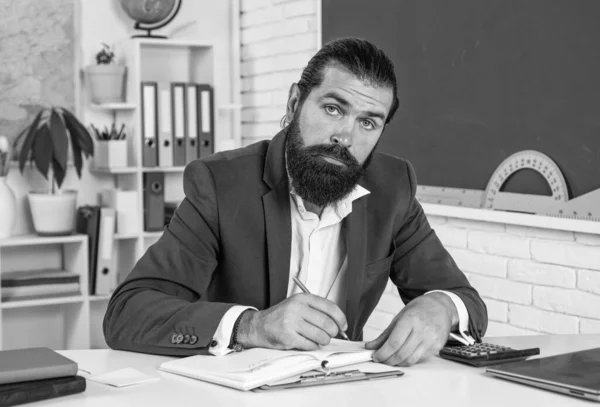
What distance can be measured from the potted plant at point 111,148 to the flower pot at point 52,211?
10.3 inches

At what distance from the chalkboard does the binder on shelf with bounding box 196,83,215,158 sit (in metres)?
0.91

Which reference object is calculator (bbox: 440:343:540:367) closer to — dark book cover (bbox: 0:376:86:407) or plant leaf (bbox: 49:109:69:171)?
dark book cover (bbox: 0:376:86:407)

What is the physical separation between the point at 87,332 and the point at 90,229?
476 millimetres

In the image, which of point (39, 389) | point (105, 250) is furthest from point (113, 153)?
point (39, 389)

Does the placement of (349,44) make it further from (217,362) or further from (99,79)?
(99,79)

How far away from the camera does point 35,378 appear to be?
1.31 m

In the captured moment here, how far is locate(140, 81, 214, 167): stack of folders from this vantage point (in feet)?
13.3

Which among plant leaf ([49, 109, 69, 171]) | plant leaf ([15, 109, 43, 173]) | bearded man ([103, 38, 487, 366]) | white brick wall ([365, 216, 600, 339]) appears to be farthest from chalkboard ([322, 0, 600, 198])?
plant leaf ([15, 109, 43, 173])

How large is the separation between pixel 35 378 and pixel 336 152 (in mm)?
866

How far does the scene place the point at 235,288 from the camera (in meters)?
1.99

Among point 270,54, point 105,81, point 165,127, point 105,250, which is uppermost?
point 270,54

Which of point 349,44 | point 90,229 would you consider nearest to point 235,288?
point 349,44

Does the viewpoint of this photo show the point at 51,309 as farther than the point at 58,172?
Yes

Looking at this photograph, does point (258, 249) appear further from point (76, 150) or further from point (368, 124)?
point (76, 150)
